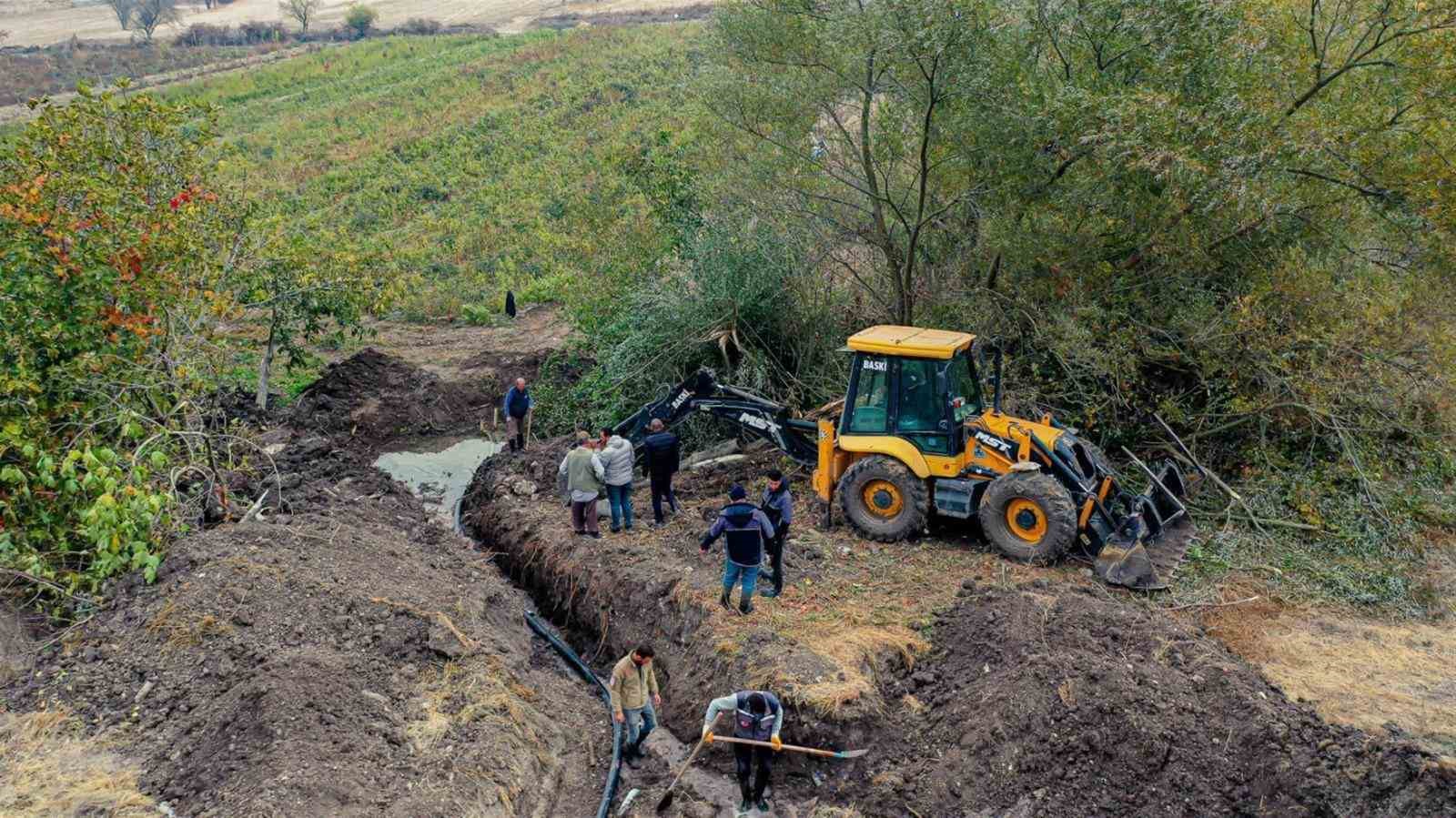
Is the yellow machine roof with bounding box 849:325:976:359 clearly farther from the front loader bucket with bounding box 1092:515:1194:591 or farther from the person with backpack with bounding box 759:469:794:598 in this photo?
the front loader bucket with bounding box 1092:515:1194:591

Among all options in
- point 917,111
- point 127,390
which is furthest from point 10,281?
point 917,111

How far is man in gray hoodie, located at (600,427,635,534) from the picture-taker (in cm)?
1207

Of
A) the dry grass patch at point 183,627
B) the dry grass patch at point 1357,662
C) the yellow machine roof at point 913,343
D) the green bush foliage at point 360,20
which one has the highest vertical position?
the green bush foliage at point 360,20

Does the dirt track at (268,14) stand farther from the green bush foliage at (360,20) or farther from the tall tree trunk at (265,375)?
the tall tree trunk at (265,375)

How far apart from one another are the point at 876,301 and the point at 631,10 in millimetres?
47855

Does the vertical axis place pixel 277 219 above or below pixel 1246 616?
above

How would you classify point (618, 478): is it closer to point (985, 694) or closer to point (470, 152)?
point (985, 694)

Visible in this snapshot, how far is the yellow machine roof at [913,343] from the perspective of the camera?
11.1m

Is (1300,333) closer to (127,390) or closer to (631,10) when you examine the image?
(127,390)

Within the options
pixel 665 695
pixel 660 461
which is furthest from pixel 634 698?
pixel 660 461

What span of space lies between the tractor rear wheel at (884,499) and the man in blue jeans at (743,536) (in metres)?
2.08

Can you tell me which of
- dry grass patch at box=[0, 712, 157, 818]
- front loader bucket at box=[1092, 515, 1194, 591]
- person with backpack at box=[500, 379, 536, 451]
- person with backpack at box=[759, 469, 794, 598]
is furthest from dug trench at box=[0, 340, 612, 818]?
front loader bucket at box=[1092, 515, 1194, 591]

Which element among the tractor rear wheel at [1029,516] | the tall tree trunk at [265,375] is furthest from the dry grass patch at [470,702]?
the tall tree trunk at [265,375]

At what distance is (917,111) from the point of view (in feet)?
46.5
